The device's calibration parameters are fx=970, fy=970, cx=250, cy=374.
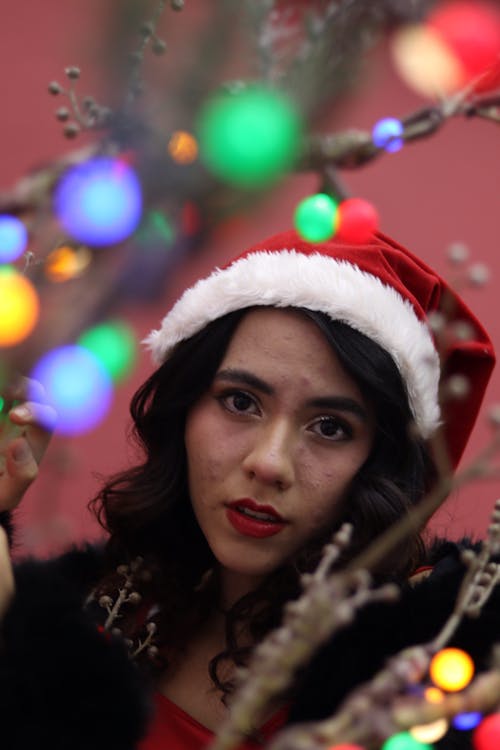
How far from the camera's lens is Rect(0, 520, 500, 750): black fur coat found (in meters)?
0.74

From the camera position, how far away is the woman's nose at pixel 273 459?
3.14ft

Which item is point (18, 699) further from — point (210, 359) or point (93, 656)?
point (210, 359)

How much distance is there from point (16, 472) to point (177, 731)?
333 mm

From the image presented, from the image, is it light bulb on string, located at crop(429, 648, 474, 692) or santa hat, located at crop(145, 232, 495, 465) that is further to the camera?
santa hat, located at crop(145, 232, 495, 465)

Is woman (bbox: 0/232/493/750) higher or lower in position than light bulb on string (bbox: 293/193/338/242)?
lower

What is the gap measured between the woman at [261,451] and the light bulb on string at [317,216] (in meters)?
0.06

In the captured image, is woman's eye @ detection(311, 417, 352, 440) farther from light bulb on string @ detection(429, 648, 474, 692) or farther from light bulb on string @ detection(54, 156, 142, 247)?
light bulb on string @ detection(54, 156, 142, 247)

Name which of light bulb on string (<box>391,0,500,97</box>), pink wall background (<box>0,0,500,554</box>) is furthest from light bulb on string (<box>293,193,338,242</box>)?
pink wall background (<box>0,0,500,554</box>)

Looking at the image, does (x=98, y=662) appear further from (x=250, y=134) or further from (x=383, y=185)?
(x=383, y=185)

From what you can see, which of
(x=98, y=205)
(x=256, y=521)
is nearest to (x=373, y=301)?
(x=256, y=521)

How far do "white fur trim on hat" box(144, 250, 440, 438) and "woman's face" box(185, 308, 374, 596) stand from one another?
3 cm

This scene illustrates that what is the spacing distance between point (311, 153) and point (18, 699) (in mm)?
517

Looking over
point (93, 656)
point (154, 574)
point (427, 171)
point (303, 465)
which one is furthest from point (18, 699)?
point (427, 171)

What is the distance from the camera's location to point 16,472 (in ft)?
3.37
